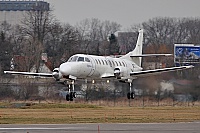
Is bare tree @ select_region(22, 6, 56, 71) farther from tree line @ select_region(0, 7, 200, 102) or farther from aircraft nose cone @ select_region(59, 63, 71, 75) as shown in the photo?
aircraft nose cone @ select_region(59, 63, 71, 75)

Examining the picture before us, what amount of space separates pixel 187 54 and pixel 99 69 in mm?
43731

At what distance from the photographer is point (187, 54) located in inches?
3937

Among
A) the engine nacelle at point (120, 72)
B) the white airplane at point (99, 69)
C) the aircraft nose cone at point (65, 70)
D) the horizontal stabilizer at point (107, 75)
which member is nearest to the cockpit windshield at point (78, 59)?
the white airplane at point (99, 69)

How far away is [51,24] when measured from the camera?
11044 cm

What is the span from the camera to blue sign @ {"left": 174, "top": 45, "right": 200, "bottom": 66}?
96688mm

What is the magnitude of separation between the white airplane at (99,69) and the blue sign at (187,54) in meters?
30.8

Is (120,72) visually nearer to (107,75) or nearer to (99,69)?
(107,75)

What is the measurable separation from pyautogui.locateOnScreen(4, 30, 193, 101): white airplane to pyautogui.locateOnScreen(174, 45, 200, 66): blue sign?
3084cm

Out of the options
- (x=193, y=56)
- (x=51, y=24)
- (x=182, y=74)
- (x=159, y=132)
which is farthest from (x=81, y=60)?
(x=51, y=24)

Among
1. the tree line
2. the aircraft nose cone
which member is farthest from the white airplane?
the tree line

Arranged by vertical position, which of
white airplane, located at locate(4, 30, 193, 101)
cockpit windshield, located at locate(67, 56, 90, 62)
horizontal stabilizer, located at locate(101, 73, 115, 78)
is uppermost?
cockpit windshield, located at locate(67, 56, 90, 62)

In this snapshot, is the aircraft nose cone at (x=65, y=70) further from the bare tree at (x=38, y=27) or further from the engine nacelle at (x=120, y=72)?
the bare tree at (x=38, y=27)

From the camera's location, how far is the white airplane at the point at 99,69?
179 ft

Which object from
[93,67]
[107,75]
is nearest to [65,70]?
[93,67]
